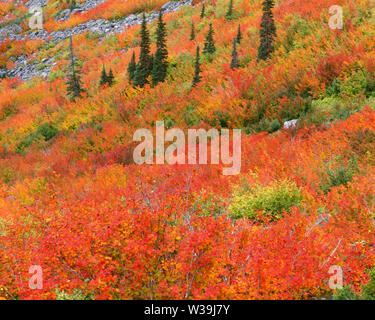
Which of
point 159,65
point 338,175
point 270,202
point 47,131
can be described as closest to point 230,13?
point 159,65

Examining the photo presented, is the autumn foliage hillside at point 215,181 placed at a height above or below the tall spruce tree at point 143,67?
below

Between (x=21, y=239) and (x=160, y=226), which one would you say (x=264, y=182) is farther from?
(x=21, y=239)

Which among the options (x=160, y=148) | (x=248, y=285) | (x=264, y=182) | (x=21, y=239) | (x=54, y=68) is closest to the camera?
(x=248, y=285)

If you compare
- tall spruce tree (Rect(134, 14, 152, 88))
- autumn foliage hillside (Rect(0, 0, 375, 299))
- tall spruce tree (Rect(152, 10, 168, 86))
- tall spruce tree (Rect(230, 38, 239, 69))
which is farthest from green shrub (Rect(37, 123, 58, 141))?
tall spruce tree (Rect(230, 38, 239, 69))

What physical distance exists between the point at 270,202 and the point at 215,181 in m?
2.33

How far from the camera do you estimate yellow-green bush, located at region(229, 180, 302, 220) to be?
617cm

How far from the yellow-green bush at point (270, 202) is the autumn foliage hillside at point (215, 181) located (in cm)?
3

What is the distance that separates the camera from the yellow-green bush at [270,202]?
6172 millimetres

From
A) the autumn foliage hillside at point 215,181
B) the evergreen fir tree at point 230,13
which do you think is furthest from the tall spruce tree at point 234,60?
the evergreen fir tree at point 230,13

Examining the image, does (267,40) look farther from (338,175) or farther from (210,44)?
(338,175)

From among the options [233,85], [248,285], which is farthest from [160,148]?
[248,285]

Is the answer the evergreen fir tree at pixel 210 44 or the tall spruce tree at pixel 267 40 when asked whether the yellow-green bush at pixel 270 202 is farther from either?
the evergreen fir tree at pixel 210 44

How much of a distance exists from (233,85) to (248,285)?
12.2m

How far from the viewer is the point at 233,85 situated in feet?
48.7
